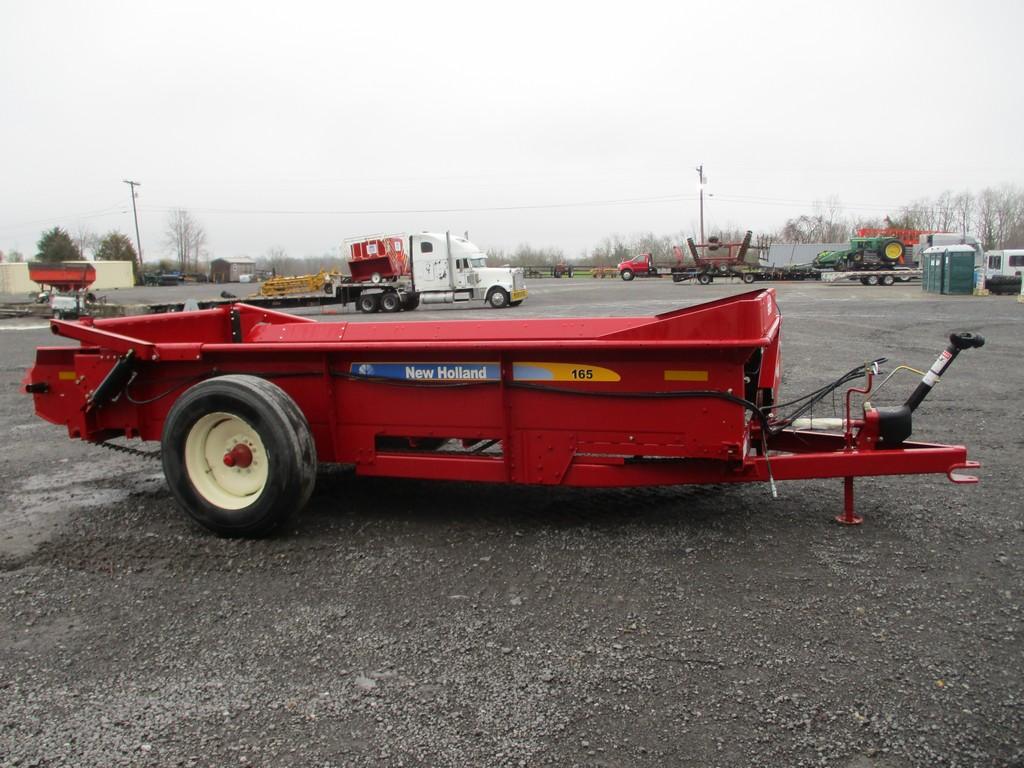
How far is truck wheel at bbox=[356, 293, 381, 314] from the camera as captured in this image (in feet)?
97.7

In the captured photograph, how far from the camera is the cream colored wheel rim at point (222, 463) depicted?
4578mm

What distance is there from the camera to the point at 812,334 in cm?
1533

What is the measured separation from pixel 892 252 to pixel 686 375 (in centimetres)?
4360

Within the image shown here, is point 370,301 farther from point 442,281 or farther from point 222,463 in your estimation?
point 222,463

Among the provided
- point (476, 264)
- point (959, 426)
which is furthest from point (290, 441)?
point (476, 264)

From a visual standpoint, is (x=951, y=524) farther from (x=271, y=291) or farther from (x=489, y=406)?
(x=271, y=291)

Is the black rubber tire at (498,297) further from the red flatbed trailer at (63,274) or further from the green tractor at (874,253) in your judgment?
the green tractor at (874,253)

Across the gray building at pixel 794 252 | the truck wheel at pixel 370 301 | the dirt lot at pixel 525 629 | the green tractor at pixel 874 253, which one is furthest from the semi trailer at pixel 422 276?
the gray building at pixel 794 252

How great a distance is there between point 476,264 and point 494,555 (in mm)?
26480

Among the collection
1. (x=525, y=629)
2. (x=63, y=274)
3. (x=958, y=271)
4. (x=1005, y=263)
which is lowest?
(x=525, y=629)

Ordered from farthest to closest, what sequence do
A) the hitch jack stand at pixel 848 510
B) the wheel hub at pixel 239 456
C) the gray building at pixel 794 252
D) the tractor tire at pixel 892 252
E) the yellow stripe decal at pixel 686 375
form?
the gray building at pixel 794 252, the tractor tire at pixel 892 252, the wheel hub at pixel 239 456, the hitch jack stand at pixel 848 510, the yellow stripe decal at pixel 686 375

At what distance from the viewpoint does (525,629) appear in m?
3.33

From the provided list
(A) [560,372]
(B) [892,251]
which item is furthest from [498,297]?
(A) [560,372]

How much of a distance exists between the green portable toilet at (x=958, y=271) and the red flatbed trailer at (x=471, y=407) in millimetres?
28874
